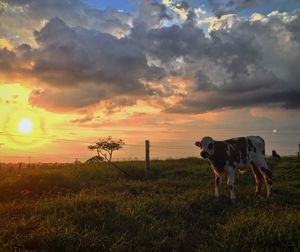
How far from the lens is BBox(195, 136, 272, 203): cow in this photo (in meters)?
15.4

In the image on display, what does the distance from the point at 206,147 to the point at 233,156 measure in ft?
3.91

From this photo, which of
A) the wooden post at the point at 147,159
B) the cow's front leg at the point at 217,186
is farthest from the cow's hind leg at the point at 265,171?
the wooden post at the point at 147,159

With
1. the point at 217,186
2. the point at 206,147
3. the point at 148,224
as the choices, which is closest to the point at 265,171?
the point at 217,186

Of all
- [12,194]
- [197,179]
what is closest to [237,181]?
[197,179]

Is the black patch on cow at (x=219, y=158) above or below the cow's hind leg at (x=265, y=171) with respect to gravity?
above

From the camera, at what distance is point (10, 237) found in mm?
7965

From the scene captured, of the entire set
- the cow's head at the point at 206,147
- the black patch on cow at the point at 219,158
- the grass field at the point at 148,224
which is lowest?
the grass field at the point at 148,224

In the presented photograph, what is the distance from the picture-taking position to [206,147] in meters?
15.5

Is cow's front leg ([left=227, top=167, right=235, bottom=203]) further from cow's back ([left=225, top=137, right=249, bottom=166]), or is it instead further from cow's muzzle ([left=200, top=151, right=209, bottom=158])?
cow's muzzle ([left=200, top=151, right=209, bottom=158])

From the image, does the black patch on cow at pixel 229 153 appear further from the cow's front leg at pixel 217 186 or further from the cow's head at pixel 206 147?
the cow's front leg at pixel 217 186

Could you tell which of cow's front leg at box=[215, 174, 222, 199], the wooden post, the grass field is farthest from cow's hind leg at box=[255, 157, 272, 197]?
the wooden post

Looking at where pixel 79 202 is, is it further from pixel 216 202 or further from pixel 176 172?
pixel 176 172

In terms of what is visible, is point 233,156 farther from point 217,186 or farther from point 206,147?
point 217,186

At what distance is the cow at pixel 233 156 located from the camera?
15375 mm
